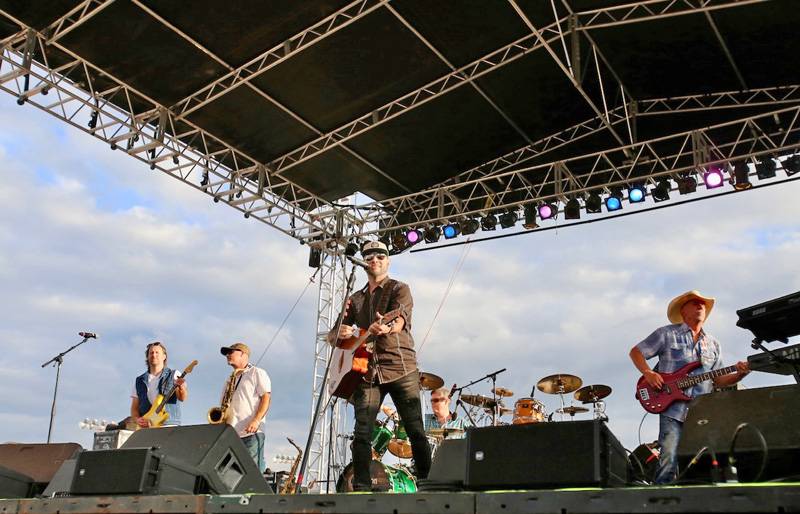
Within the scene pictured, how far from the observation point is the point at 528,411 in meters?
10.4

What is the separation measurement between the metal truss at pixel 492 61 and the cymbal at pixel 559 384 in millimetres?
4118

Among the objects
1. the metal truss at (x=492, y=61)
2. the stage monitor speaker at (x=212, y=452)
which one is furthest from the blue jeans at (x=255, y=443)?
the metal truss at (x=492, y=61)

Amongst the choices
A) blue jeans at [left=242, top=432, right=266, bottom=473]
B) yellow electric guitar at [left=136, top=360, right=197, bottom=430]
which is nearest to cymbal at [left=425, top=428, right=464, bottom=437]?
blue jeans at [left=242, top=432, right=266, bottom=473]

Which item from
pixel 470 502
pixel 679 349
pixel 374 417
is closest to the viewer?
pixel 470 502

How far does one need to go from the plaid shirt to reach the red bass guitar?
1.4 inches

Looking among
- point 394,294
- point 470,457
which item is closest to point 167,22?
point 394,294

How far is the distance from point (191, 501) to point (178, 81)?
787 cm

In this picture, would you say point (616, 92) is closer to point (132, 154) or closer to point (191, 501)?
point (132, 154)

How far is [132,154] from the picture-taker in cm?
1026

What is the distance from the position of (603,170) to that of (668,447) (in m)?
6.34

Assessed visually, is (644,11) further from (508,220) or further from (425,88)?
(508,220)

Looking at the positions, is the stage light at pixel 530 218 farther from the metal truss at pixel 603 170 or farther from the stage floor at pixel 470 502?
the stage floor at pixel 470 502

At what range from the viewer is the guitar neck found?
17.2ft

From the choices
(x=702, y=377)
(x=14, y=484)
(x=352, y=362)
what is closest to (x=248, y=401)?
(x=352, y=362)
